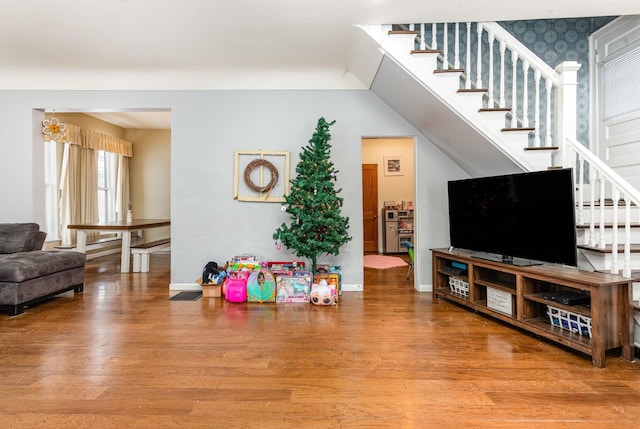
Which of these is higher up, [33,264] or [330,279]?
[33,264]

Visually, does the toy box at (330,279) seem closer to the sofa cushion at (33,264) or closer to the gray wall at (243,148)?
the gray wall at (243,148)

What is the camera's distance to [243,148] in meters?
4.36

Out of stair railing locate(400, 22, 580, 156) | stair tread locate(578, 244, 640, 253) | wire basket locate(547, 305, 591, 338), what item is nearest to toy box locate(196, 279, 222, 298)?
wire basket locate(547, 305, 591, 338)

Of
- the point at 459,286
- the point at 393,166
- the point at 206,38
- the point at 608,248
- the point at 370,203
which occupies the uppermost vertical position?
the point at 206,38

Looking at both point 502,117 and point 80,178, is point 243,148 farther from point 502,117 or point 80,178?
point 80,178

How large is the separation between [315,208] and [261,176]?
877 millimetres

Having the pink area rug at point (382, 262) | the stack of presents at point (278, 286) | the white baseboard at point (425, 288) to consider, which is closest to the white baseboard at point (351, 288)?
the stack of presents at point (278, 286)

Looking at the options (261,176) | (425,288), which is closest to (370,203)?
(425,288)

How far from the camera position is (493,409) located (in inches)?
70.1

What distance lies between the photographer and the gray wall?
433 cm

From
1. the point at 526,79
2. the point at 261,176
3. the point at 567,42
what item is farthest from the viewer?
the point at 261,176

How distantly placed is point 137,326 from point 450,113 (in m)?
3.46

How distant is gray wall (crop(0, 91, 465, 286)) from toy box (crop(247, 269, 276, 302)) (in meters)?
0.56

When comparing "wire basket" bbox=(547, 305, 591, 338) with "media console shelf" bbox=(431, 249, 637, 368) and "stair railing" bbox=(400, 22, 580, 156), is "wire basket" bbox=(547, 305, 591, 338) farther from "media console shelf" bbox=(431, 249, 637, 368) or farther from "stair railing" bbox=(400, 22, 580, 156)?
"stair railing" bbox=(400, 22, 580, 156)
